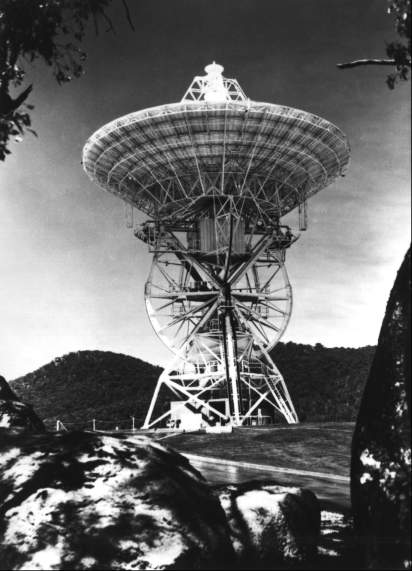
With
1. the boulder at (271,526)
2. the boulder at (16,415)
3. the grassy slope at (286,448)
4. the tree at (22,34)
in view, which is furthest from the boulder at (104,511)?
the grassy slope at (286,448)

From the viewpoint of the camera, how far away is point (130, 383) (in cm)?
8319

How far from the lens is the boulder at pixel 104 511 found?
635cm

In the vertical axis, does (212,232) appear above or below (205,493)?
above

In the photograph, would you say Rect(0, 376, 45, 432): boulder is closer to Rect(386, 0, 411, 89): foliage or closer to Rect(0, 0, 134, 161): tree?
Rect(0, 0, 134, 161): tree

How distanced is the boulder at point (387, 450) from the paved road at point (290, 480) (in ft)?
13.1

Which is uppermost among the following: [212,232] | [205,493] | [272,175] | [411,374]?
[272,175]

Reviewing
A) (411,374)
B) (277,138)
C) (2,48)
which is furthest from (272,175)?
(411,374)

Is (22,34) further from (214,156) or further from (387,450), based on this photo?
(214,156)

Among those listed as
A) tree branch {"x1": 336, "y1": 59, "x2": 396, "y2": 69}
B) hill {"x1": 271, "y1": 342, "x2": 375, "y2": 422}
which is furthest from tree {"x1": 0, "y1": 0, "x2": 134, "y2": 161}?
hill {"x1": 271, "y1": 342, "x2": 375, "y2": 422}

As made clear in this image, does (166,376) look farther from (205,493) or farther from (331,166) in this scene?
(205,493)

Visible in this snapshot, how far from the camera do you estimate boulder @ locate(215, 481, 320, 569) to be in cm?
752

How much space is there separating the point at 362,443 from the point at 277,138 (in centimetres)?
3426

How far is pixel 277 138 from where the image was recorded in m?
39.7

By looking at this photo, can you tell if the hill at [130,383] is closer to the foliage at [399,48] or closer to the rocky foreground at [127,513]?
the rocky foreground at [127,513]
